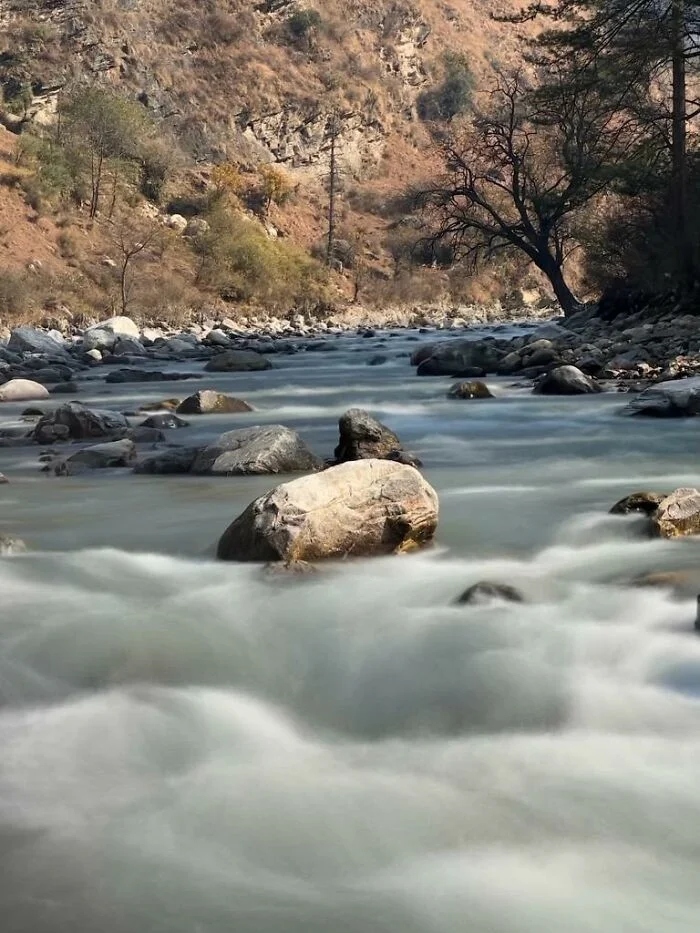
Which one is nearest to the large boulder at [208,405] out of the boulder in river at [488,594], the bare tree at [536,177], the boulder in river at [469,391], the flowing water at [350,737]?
the boulder in river at [469,391]

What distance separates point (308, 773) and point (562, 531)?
2.80m

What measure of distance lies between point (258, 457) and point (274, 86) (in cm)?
5264

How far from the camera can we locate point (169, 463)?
700 cm

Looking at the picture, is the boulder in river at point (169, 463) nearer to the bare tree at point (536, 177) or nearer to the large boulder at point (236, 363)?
the large boulder at point (236, 363)

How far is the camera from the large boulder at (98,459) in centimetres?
722

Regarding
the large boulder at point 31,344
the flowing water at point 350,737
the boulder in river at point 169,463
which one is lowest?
the flowing water at point 350,737

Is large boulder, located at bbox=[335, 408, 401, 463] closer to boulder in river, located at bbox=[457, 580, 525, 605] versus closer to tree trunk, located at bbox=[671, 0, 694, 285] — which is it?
boulder in river, located at bbox=[457, 580, 525, 605]

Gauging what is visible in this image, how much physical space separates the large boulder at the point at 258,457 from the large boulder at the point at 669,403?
4469 millimetres

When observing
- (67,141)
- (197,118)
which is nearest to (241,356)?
(67,141)

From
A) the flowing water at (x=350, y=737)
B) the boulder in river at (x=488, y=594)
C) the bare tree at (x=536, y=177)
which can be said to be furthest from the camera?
the bare tree at (x=536, y=177)

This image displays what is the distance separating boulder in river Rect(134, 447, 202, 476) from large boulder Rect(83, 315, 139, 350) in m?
15.5

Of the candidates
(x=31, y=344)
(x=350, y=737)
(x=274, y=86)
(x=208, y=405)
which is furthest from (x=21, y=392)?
(x=274, y=86)

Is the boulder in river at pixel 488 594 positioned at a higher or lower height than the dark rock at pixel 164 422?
lower

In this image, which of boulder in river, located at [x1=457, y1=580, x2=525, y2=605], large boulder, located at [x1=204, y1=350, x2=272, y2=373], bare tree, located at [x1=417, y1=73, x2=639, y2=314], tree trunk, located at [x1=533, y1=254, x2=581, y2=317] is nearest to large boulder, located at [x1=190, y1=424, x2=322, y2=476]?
boulder in river, located at [x1=457, y1=580, x2=525, y2=605]
